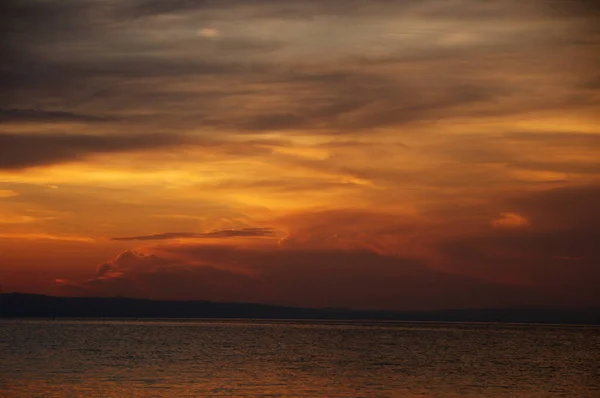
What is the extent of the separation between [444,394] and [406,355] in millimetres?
40414

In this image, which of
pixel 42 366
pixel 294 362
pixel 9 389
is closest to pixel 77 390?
pixel 9 389

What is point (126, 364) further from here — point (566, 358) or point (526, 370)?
point (566, 358)

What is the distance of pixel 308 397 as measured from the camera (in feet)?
156

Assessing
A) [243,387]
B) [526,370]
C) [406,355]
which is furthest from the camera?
[406,355]

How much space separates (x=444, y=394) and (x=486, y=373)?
58.8 feet

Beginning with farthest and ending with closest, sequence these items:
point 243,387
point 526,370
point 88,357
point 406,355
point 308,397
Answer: point 406,355, point 88,357, point 526,370, point 243,387, point 308,397

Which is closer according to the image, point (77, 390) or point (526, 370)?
point (77, 390)

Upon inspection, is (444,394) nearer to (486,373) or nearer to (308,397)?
(308,397)

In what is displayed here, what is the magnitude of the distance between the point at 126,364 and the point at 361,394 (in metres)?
26.4

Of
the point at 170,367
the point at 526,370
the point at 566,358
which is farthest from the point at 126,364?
the point at 566,358

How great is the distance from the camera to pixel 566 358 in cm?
9131

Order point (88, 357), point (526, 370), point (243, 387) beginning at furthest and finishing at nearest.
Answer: point (88, 357) < point (526, 370) < point (243, 387)

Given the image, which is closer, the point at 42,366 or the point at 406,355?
the point at 42,366

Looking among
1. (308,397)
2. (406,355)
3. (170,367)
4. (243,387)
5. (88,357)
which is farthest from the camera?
(406,355)
